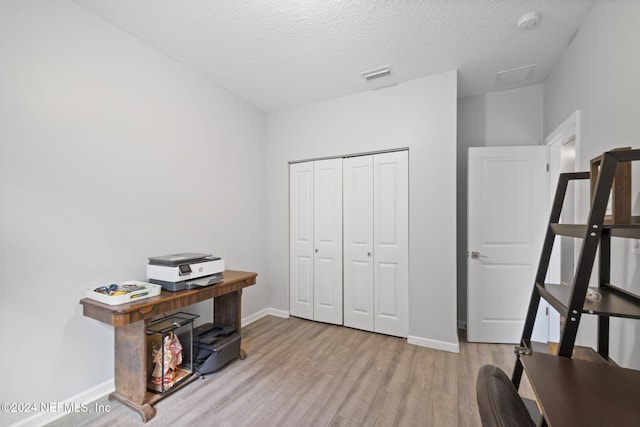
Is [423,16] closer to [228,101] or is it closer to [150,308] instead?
[228,101]

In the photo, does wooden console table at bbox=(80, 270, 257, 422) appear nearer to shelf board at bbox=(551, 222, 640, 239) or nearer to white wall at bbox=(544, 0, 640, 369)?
shelf board at bbox=(551, 222, 640, 239)

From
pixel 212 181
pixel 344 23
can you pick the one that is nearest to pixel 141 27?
pixel 212 181

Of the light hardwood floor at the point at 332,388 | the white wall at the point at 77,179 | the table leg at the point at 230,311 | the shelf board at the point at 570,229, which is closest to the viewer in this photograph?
the shelf board at the point at 570,229

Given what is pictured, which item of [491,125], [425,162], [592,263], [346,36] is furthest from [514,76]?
[592,263]

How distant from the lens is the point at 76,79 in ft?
5.98

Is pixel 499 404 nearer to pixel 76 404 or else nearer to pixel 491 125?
pixel 76 404

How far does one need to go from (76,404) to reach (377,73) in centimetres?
357

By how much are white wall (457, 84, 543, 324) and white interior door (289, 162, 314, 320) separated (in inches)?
71.5

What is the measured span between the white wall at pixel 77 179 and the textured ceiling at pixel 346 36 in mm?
316

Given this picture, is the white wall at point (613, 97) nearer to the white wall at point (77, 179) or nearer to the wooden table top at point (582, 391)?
the wooden table top at point (582, 391)

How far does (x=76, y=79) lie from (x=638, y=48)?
332 centimetres

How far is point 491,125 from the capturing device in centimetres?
307

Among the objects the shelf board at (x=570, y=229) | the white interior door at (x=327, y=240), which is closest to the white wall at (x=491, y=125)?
the white interior door at (x=327, y=240)

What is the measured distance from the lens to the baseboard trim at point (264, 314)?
3240mm
